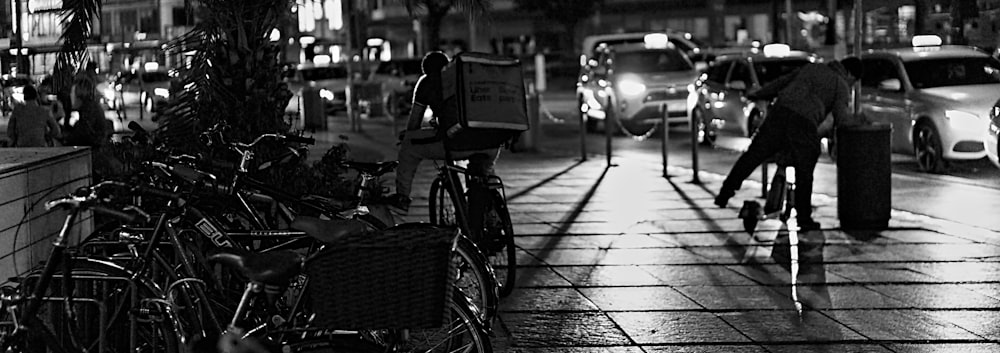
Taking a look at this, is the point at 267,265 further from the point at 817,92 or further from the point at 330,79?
the point at 330,79

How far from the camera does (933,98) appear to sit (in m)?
18.1

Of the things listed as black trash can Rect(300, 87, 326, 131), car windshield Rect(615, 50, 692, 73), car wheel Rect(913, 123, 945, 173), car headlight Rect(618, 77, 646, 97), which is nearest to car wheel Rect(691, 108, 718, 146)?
car headlight Rect(618, 77, 646, 97)

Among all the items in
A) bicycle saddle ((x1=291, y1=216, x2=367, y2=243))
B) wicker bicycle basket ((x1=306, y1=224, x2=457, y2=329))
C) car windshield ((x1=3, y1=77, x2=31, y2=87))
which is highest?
car windshield ((x1=3, y1=77, x2=31, y2=87))

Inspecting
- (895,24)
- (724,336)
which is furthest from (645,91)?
(895,24)

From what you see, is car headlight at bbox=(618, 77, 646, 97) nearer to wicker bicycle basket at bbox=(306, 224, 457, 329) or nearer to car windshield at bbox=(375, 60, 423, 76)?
car windshield at bbox=(375, 60, 423, 76)

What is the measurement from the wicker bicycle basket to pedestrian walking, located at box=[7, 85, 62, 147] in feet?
33.1

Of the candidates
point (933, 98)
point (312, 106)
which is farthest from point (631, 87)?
point (933, 98)

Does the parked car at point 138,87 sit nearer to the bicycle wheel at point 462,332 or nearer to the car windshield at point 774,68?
the car windshield at point 774,68

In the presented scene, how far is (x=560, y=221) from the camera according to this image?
1316cm

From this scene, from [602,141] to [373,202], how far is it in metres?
18.4

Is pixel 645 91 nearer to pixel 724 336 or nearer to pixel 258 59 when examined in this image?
pixel 258 59

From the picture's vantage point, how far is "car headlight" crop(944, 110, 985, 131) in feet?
57.5

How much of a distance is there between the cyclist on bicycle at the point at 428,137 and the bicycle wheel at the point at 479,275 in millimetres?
2211

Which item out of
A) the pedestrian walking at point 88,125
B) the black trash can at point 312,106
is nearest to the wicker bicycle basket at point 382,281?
the pedestrian walking at point 88,125
